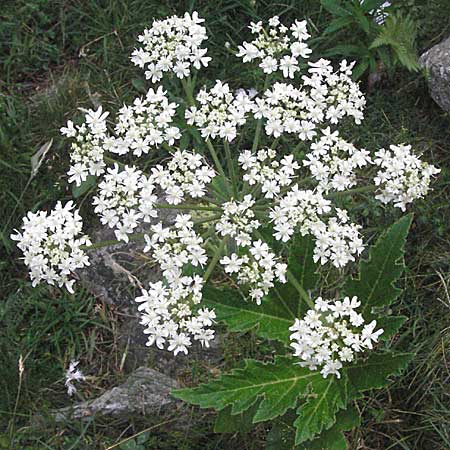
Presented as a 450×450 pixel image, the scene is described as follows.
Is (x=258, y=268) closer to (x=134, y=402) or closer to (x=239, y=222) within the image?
(x=239, y=222)

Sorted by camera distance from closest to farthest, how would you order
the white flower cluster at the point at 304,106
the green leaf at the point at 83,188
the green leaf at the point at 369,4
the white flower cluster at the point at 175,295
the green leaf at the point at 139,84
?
the white flower cluster at the point at 175,295 → the white flower cluster at the point at 304,106 → the green leaf at the point at 369,4 → the green leaf at the point at 83,188 → the green leaf at the point at 139,84

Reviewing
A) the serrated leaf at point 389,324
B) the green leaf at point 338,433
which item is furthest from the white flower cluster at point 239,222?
the green leaf at point 338,433

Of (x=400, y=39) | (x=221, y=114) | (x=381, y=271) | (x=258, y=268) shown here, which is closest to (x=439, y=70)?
(x=400, y=39)

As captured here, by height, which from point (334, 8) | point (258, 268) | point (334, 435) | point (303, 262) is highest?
point (334, 8)

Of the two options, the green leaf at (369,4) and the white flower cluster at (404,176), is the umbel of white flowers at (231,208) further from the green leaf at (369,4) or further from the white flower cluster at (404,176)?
the green leaf at (369,4)

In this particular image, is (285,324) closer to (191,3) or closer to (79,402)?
(79,402)

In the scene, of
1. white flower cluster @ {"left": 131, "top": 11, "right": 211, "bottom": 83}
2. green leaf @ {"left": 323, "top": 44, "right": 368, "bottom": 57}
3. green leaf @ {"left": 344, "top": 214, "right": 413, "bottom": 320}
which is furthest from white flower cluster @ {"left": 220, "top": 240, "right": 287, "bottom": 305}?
green leaf @ {"left": 323, "top": 44, "right": 368, "bottom": 57}

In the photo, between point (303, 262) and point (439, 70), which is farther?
point (439, 70)
